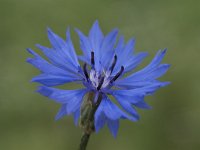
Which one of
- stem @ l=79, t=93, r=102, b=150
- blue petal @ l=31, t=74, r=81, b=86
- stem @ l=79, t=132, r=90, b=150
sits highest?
blue petal @ l=31, t=74, r=81, b=86

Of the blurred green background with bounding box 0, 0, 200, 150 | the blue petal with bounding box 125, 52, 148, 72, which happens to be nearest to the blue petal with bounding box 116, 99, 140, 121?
the blue petal with bounding box 125, 52, 148, 72

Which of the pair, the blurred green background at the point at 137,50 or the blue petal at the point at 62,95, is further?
the blurred green background at the point at 137,50

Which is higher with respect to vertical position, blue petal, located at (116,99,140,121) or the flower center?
the flower center

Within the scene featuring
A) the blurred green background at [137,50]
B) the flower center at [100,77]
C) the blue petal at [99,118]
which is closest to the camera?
the blue petal at [99,118]

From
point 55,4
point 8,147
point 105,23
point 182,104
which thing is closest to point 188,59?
point 182,104

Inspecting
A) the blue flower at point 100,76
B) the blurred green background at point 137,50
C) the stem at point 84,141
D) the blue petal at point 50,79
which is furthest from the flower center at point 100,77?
the blurred green background at point 137,50

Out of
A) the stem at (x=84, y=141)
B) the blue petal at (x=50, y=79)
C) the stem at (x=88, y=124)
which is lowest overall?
the stem at (x=84, y=141)

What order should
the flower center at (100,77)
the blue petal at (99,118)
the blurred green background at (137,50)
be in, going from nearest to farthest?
the blue petal at (99,118) < the flower center at (100,77) < the blurred green background at (137,50)

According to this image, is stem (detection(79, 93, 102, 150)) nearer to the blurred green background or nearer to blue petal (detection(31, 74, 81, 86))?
blue petal (detection(31, 74, 81, 86))

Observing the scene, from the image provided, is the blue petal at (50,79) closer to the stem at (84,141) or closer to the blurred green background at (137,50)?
the stem at (84,141)
